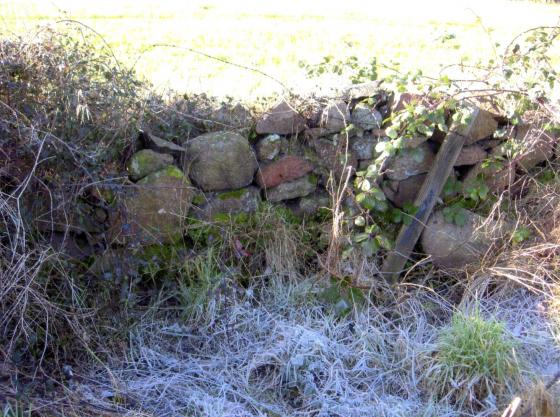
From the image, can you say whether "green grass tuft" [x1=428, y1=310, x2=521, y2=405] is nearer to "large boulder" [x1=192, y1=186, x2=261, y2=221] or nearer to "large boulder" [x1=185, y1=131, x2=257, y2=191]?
"large boulder" [x1=192, y1=186, x2=261, y2=221]

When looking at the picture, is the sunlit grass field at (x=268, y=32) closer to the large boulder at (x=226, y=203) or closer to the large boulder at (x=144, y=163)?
the large boulder at (x=144, y=163)

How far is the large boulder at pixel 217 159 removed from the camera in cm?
409

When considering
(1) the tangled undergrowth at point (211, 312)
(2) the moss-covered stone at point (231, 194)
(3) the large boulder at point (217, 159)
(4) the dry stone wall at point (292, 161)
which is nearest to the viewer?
(1) the tangled undergrowth at point (211, 312)

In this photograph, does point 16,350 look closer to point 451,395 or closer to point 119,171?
point 119,171

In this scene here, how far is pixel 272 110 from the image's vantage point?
4.25 m

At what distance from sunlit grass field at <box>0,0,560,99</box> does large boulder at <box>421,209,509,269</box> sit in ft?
3.56

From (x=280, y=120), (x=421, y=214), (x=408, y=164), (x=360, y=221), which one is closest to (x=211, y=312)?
(x=360, y=221)

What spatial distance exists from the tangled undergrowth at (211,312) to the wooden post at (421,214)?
156 mm

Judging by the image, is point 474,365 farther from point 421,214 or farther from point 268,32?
point 268,32

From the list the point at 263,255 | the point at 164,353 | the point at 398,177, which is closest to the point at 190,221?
the point at 263,255

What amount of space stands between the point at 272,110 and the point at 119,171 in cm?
105

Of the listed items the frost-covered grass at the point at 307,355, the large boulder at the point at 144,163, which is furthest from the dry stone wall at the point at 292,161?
the frost-covered grass at the point at 307,355

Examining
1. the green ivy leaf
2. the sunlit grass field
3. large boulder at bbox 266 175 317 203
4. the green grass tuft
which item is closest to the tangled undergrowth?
the green grass tuft

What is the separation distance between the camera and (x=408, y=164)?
4.41m
